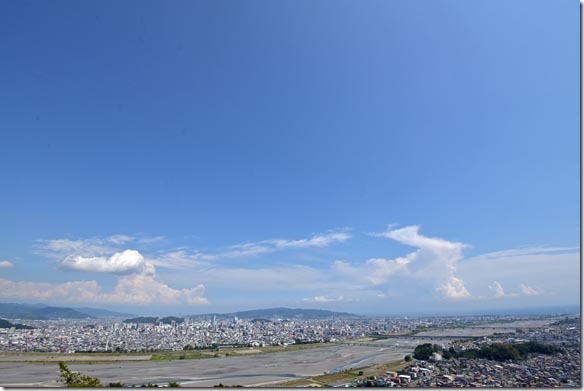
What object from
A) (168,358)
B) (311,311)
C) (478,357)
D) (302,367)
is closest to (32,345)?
(168,358)

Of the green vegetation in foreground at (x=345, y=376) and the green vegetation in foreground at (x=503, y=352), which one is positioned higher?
the green vegetation in foreground at (x=503, y=352)

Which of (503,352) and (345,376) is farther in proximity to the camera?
(503,352)

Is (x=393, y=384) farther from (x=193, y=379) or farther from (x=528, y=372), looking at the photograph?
(x=193, y=379)

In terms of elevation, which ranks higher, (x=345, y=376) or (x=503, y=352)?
(x=503, y=352)

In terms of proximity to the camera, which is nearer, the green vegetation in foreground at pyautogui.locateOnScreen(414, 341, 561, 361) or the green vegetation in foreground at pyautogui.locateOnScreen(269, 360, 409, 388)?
the green vegetation in foreground at pyautogui.locateOnScreen(269, 360, 409, 388)

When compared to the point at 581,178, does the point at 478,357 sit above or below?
below

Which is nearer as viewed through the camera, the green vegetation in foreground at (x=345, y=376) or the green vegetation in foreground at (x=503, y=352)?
the green vegetation in foreground at (x=345, y=376)

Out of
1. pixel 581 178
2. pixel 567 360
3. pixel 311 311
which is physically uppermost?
pixel 581 178

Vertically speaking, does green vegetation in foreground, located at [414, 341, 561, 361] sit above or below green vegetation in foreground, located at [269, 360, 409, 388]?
above
